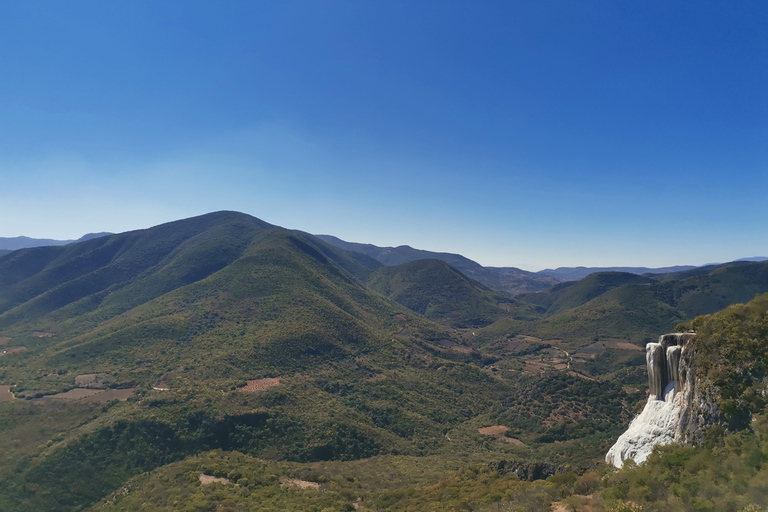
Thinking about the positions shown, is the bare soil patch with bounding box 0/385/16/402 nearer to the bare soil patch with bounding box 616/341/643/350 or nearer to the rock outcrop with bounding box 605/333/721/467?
the rock outcrop with bounding box 605/333/721/467

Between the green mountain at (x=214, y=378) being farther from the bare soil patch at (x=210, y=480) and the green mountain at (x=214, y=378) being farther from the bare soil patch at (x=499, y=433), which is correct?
the bare soil patch at (x=210, y=480)

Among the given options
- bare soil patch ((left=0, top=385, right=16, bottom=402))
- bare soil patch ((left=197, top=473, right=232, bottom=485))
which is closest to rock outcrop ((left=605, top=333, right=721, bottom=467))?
bare soil patch ((left=197, top=473, right=232, bottom=485))

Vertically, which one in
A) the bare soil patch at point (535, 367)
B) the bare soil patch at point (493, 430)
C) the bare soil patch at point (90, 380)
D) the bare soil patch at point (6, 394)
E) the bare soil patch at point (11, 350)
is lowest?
the bare soil patch at point (535, 367)

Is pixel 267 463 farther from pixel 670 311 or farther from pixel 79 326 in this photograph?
pixel 670 311

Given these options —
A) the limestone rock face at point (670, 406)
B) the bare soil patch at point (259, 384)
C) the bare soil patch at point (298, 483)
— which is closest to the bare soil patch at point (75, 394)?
the bare soil patch at point (259, 384)

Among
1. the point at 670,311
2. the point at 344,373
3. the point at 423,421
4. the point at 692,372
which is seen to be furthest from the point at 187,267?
the point at 670,311

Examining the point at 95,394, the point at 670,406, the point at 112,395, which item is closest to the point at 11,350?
the point at 95,394

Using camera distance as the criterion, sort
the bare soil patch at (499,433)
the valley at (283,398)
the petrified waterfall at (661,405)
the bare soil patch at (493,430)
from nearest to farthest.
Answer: the petrified waterfall at (661,405)
the valley at (283,398)
the bare soil patch at (499,433)
the bare soil patch at (493,430)
